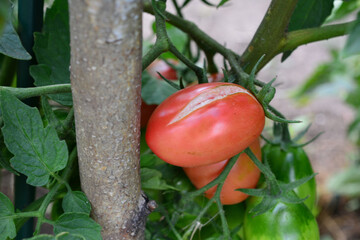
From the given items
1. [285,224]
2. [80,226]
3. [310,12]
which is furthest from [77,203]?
[310,12]

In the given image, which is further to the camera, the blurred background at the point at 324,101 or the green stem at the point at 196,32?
the blurred background at the point at 324,101

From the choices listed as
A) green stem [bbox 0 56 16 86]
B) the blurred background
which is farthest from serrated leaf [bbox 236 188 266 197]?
the blurred background

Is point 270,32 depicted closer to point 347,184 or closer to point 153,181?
point 153,181

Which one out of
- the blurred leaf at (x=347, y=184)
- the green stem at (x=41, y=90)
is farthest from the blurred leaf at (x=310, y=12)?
the blurred leaf at (x=347, y=184)

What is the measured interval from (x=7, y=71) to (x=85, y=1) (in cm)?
35

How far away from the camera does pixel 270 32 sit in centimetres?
51

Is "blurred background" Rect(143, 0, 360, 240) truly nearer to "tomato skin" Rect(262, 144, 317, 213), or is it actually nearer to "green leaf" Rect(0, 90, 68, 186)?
"tomato skin" Rect(262, 144, 317, 213)

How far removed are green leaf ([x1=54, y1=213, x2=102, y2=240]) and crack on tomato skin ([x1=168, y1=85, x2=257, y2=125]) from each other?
0.12 meters

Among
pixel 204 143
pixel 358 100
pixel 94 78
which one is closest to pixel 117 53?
pixel 94 78

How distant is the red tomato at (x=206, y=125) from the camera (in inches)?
15.8

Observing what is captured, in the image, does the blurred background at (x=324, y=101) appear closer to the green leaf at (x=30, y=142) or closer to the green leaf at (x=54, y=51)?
the green leaf at (x=54, y=51)

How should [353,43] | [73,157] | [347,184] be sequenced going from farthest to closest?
[347,184]
[73,157]
[353,43]

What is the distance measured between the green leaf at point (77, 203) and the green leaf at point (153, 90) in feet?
0.60

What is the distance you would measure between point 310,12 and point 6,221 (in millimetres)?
455
